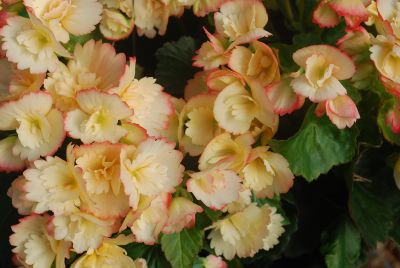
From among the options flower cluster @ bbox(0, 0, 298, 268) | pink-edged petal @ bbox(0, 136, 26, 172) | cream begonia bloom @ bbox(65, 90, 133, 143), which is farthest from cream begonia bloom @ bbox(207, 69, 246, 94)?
pink-edged petal @ bbox(0, 136, 26, 172)

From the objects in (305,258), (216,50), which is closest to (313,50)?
(216,50)

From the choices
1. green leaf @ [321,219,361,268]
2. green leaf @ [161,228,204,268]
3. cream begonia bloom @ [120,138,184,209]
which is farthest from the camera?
green leaf @ [321,219,361,268]

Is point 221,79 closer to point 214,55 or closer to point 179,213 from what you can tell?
point 214,55

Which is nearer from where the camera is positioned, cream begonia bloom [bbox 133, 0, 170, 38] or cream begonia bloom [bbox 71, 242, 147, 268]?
cream begonia bloom [bbox 71, 242, 147, 268]

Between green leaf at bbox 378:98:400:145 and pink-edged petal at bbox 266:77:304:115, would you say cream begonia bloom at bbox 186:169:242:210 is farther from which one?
green leaf at bbox 378:98:400:145

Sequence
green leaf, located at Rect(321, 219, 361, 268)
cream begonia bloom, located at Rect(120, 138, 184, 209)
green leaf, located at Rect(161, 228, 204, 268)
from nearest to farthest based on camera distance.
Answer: cream begonia bloom, located at Rect(120, 138, 184, 209) < green leaf, located at Rect(161, 228, 204, 268) < green leaf, located at Rect(321, 219, 361, 268)

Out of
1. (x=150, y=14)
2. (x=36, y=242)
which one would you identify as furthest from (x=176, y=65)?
(x=36, y=242)

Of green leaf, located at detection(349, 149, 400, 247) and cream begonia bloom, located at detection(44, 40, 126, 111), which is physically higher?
cream begonia bloom, located at detection(44, 40, 126, 111)

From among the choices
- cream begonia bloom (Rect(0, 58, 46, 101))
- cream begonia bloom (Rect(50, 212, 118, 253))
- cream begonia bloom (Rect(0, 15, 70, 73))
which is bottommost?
cream begonia bloom (Rect(50, 212, 118, 253))
